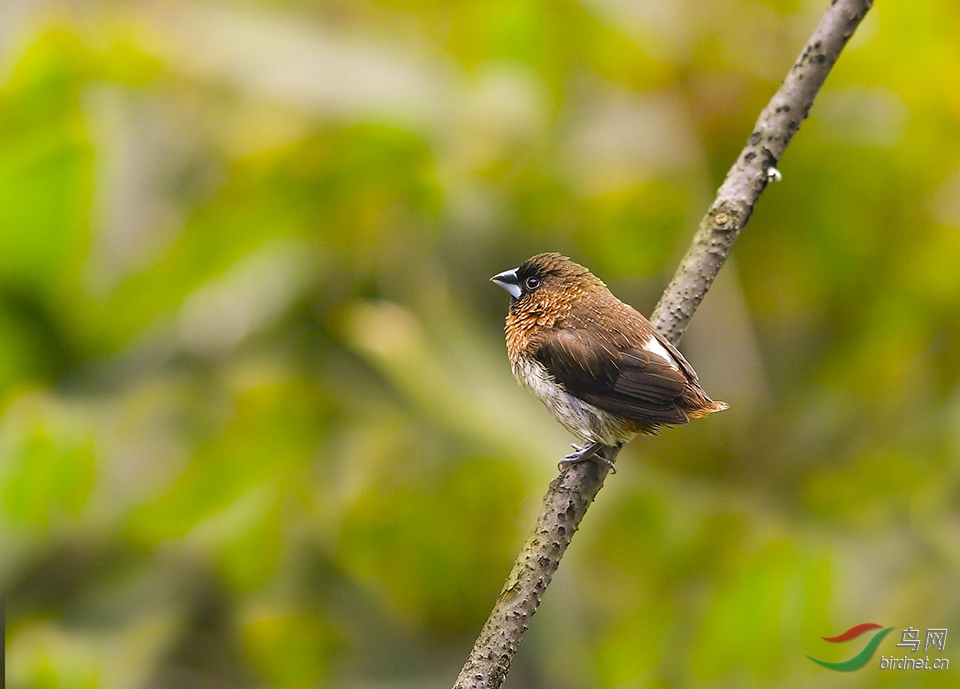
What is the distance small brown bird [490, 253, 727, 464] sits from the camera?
26.8 inches

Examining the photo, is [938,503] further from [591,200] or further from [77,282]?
[77,282]

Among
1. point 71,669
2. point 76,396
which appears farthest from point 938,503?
point 76,396

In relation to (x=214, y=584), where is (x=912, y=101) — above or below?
above

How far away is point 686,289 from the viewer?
70cm

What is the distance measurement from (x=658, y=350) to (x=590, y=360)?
6 centimetres

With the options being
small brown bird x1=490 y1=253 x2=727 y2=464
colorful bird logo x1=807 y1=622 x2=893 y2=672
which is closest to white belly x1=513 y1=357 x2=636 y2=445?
small brown bird x1=490 y1=253 x2=727 y2=464

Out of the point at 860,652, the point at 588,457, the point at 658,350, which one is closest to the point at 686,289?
the point at 658,350

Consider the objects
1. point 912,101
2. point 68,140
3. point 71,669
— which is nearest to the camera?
point 71,669

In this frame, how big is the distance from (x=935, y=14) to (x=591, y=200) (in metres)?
0.89

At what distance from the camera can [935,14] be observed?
1869 millimetres

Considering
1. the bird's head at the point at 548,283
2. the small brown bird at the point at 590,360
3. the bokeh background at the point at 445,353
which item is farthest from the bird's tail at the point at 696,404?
the bokeh background at the point at 445,353

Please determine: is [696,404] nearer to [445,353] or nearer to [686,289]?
[686,289]

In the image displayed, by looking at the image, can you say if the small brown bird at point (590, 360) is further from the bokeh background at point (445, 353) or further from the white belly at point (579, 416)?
the bokeh background at point (445, 353)

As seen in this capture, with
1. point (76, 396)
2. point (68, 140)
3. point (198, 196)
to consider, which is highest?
point (198, 196)
